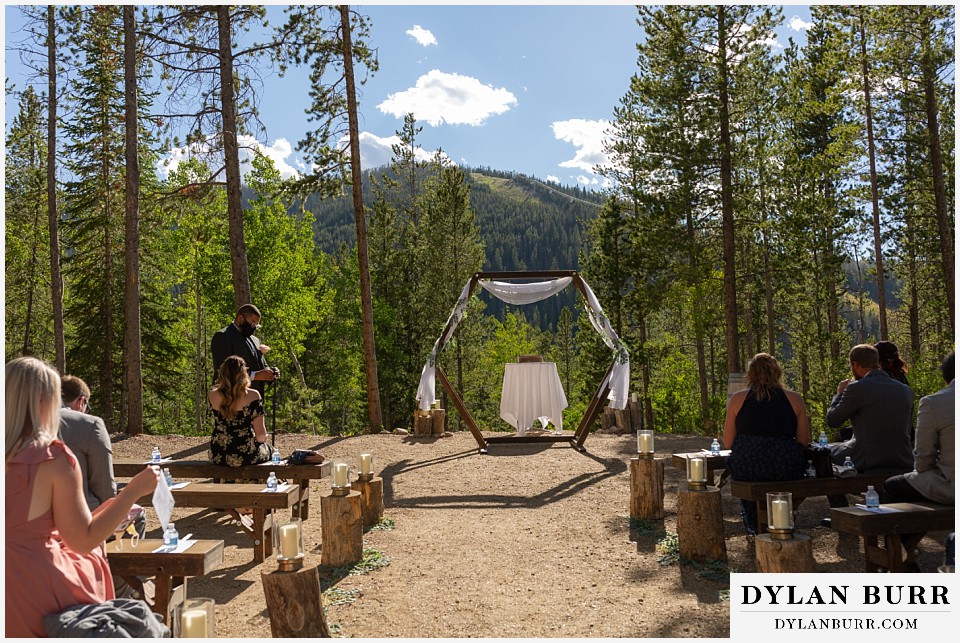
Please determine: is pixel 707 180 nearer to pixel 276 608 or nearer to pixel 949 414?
pixel 949 414

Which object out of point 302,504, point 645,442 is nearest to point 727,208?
point 645,442

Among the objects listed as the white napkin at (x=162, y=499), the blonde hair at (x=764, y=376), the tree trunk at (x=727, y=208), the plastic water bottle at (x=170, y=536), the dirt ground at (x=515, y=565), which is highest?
the tree trunk at (x=727, y=208)

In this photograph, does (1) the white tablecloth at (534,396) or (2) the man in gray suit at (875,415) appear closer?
(2) the man in gray suit at (875,415)

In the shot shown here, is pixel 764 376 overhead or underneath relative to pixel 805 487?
overhead

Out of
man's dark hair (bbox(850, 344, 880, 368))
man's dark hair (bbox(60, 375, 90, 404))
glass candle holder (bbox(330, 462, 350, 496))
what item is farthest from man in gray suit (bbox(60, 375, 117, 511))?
man's dark hair (bbox(850, 344, 880, 368))

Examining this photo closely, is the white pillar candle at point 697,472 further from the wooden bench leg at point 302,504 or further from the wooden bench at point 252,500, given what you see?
the wooden bench leg at point 302,504

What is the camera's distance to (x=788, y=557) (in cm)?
359

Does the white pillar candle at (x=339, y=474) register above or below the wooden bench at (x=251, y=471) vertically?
above

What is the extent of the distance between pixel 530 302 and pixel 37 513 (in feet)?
28.4

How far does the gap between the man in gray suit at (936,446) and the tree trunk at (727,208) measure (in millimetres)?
12472

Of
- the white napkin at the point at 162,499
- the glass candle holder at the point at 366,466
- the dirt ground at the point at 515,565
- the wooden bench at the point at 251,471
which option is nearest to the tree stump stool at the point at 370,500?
the glass candle holder at the point at 366,466

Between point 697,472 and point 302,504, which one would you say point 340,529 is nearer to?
point 302,504

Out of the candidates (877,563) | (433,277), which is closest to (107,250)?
(433,277)

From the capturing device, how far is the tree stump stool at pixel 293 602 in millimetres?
3303
